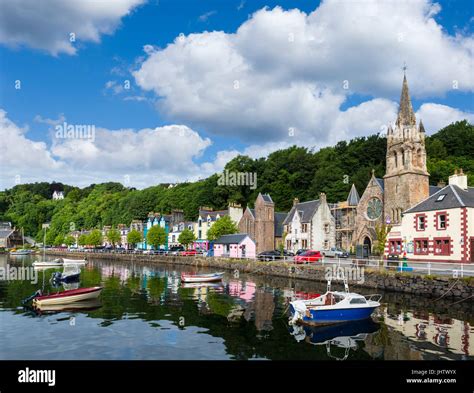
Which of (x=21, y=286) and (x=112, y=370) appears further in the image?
(x=21, y=286)

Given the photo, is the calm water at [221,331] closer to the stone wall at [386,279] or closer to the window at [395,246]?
the stone wall at [386,279]

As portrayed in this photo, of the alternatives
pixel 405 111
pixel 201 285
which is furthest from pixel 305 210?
pixel 201 285

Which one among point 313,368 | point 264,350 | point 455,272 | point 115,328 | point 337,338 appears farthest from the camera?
point 455,272

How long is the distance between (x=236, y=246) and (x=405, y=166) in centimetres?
3340

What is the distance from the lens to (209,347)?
19766 mm

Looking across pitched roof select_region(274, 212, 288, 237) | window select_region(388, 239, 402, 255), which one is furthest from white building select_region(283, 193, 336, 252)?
window select_region(388, 239, 402, 255)

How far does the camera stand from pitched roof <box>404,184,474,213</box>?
40594 millimetres

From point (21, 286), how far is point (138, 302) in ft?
62.9

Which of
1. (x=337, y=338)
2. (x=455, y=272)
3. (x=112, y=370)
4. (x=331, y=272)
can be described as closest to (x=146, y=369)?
(x=112, y=370)

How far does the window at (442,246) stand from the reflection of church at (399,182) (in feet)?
41.5

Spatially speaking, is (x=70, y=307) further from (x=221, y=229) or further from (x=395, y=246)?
(x=221, y=229)

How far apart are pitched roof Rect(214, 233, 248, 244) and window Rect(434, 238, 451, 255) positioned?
37.8 m

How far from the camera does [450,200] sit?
41969 millimetres

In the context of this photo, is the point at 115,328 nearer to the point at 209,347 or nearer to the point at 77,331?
the point at 77,331
